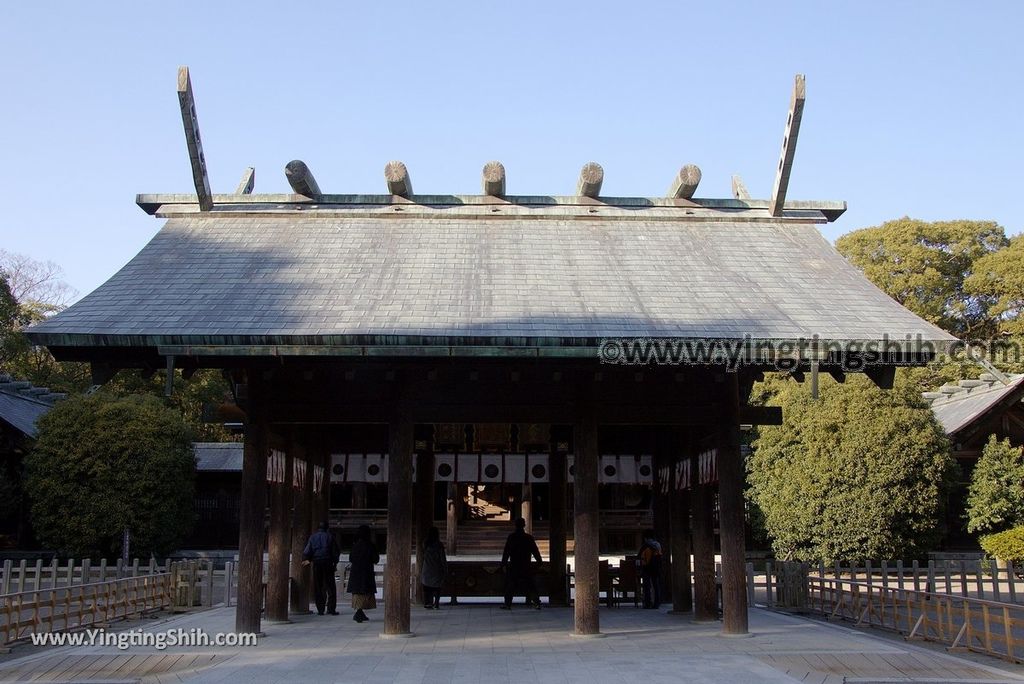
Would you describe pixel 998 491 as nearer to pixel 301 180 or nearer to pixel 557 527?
pixel 557 527

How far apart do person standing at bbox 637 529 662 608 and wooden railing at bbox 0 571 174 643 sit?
970cm

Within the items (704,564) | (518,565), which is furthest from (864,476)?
(518,565)

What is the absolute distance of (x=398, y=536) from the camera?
1216 cm

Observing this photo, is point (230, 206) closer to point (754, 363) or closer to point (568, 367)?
point (568, 367)

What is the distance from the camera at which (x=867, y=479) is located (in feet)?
83.7

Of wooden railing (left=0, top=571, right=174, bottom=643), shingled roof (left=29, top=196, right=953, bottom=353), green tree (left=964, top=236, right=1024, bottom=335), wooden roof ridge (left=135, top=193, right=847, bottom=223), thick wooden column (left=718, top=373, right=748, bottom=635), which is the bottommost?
wooden railing (left=0, top=571, right=174, bottom=643)

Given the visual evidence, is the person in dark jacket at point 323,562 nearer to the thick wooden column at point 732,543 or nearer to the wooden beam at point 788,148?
the thick wooden column at point 732,543

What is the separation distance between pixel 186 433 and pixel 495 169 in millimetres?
20265

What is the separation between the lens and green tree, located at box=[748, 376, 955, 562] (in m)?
25.3

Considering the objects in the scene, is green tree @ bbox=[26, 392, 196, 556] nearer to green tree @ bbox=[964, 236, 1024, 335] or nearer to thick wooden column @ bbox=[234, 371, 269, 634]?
thick wooden column @ bbox=[234, 371, 269, 634]

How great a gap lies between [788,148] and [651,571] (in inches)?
348

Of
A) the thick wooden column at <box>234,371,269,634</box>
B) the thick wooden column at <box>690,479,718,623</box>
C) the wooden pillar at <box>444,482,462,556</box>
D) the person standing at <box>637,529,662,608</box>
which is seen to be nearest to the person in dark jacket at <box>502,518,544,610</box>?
the person standing at <box>637,529,662,608</box>

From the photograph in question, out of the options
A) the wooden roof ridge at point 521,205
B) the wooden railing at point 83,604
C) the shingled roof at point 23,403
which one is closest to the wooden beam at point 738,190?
the wooden roof ridge at point 521,205

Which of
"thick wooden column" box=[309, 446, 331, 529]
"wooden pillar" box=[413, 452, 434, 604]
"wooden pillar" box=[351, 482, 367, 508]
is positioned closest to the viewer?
"thick wooden column" box=[309, 446, 331, 529]
